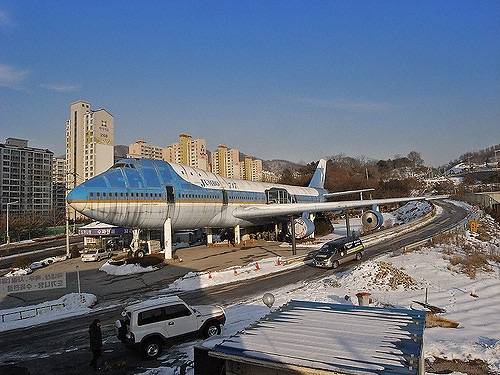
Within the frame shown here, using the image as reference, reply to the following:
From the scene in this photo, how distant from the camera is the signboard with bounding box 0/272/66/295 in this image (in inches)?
839

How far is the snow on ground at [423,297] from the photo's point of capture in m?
14.1

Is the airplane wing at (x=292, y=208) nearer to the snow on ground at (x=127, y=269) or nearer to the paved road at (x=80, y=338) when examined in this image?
the paved road at (x=80, y=338)

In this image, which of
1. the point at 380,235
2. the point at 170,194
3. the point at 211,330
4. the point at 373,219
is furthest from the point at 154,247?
the point at 380,235

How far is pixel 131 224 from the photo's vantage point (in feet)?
104

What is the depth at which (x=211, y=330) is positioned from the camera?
52.1 ft

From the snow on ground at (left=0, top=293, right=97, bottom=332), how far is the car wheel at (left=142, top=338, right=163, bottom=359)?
9.88 m

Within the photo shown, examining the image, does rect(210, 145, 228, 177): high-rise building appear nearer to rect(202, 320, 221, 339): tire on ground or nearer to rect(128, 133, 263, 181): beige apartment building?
rect(128, 133, 263, 181): beige apartment building

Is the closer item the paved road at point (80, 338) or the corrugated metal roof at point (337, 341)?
the corrugated metal roof at point (337, 341)

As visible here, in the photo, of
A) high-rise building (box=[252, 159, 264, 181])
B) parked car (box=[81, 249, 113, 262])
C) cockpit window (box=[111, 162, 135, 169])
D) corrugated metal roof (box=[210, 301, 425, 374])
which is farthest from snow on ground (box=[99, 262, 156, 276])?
high-rise building (box=[252, 159, 264, 181])

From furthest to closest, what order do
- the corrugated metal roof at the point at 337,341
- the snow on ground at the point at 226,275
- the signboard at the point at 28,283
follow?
the snow on ground at the point at 226,275 < the signboard at the point at 28,283 < the corrugated metal roof at the point at 337,341

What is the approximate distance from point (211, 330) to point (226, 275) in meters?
13.5

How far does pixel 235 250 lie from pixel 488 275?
2344cm

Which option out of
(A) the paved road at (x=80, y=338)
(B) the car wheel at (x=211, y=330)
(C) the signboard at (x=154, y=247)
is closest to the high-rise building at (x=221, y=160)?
(C) the signboard at (x=154, y=247)

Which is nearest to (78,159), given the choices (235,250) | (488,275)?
(235,250)
